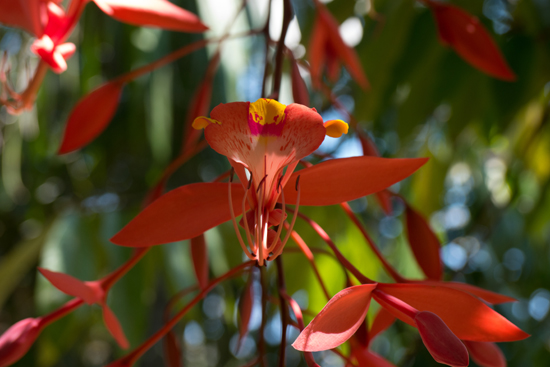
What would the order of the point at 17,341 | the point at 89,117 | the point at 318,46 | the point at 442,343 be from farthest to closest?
the point at 318,46 → the point at 89,117 → the point at 17,341 → the point at 442,343

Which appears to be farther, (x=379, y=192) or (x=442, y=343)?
(x=379, y=192)

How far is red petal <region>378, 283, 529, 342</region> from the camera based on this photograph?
0.98ft

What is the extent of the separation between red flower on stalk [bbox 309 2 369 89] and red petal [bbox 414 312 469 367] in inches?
14.0

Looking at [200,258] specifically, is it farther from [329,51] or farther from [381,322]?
[329,51]

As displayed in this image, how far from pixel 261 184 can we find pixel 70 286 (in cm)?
16

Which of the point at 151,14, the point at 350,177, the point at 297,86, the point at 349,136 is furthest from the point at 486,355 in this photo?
the point at 349,136

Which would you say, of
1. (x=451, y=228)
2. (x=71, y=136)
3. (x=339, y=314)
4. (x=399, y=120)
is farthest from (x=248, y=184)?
(x=451, y=228)

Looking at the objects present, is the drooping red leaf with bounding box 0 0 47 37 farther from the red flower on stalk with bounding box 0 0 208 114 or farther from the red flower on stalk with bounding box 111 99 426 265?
the red flower on stalk with bounding box 111 99 426 265

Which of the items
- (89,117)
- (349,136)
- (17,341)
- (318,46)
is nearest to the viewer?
(17,341)

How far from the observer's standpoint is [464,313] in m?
0.30

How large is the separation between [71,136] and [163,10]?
Result: 0.15 m

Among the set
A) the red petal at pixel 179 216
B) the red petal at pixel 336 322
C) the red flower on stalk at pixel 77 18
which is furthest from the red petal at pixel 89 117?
the red petal at pixel 336 322

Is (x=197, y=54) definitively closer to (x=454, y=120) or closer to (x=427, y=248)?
(x=454, y=120)

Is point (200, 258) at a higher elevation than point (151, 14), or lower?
lower
